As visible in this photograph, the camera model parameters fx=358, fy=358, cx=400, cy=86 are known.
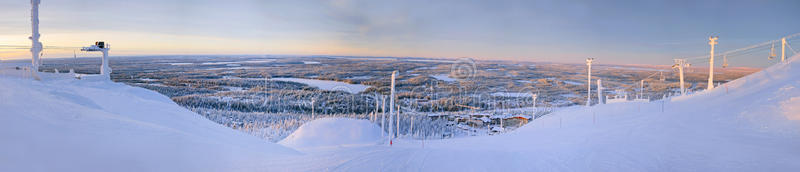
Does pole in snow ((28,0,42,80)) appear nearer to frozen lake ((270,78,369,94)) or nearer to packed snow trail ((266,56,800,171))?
packed snow trail ((266,56,800,171))

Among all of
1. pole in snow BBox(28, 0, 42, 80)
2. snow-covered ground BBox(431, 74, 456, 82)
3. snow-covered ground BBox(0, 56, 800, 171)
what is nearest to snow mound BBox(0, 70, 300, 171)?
snow-covered ground BBox(0, 56, 800, 171)

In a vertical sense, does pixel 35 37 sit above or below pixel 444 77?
above

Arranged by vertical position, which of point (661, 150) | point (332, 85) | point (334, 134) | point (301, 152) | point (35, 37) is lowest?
point (334, 134)

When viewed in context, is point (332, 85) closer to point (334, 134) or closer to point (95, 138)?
point (334, 134)

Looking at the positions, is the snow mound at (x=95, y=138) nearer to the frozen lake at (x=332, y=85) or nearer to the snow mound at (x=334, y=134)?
the snow mound at (x=334, y=134)

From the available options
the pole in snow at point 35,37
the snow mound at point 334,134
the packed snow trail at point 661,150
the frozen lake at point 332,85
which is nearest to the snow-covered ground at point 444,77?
the frozen lake at point 332,85

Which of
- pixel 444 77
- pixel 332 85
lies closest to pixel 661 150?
pixel 332 85

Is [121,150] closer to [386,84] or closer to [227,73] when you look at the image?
[386,84]
